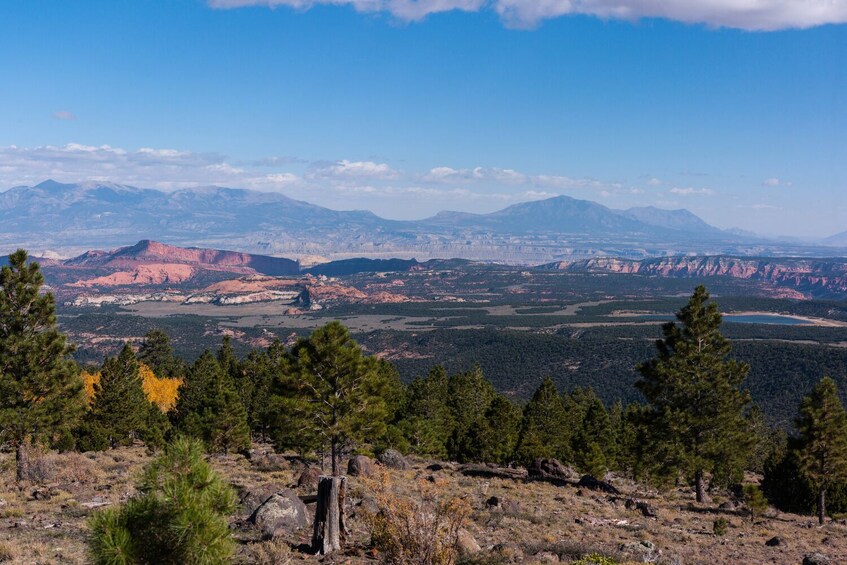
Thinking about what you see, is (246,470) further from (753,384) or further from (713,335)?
(753,384)

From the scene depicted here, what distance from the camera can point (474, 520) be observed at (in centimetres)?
2342

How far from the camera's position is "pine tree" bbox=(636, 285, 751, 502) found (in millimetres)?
35281

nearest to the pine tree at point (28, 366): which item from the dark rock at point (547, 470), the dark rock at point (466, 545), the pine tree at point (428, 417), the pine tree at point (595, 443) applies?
the dark rock at point (466, 545)

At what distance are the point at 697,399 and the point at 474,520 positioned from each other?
732 inches

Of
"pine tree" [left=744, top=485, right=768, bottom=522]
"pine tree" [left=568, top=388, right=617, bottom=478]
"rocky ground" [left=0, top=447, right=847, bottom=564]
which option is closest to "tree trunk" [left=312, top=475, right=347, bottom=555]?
"rocky ground" [left=0, top=447, right=847, bottom=564]

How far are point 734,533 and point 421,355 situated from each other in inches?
5845

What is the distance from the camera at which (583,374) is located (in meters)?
143

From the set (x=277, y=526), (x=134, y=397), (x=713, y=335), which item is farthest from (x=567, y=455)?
(x=277, y=526)

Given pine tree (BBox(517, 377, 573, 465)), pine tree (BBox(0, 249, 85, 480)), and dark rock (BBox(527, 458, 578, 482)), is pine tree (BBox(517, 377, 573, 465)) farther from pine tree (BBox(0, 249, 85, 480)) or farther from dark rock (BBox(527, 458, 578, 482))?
pine tree (BBox(0, 249, 85, 480))

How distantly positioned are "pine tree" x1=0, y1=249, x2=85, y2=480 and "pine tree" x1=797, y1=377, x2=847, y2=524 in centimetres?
3920

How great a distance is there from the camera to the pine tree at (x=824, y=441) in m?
36.0

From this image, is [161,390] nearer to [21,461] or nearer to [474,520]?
[21,461]

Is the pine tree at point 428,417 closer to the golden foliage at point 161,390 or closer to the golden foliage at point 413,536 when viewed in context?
the golden foliage at point 161,390

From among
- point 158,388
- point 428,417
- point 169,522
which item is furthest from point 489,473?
point 158,388
